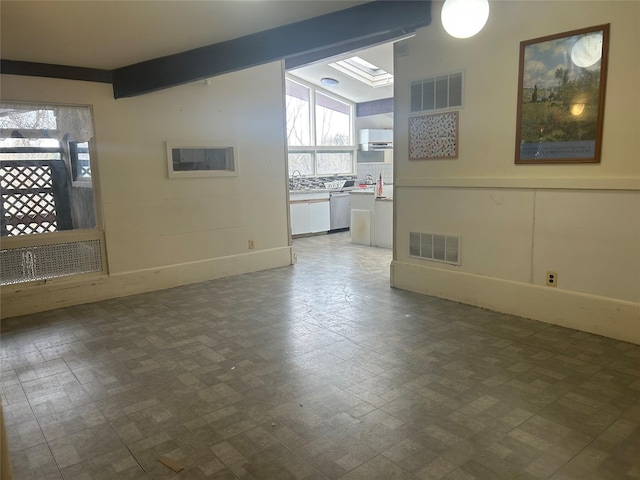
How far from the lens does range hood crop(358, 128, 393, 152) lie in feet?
31.9

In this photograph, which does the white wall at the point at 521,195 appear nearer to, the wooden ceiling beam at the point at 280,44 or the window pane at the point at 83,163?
the wooden ceiling beam at the point at 280,44

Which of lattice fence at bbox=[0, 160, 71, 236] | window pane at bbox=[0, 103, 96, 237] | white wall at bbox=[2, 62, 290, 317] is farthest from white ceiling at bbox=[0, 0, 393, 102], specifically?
lattice fence at bbox=[0, 160, 71, 236]

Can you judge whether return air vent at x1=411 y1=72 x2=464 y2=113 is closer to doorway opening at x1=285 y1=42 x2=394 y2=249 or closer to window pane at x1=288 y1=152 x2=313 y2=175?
doorway opening at x1=285 y1=42 x2=394 y2=249

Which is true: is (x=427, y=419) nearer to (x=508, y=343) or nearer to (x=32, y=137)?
(x=508, y=343)

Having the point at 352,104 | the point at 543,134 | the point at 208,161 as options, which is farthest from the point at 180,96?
the point at 352,104

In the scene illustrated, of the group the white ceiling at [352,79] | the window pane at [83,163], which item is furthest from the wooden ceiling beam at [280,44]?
the white ceiling at [352,79]

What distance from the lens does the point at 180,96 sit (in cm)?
505

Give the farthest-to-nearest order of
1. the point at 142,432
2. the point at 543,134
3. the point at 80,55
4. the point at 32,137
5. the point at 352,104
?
the point at 352,104 < the point at 32,137 < the point at 80,55 < the point at 543,134 < the point at 142,432

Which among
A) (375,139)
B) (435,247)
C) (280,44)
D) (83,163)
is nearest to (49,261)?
(83,163)

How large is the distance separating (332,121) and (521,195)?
6410mm

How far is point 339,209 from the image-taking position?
9094 mm

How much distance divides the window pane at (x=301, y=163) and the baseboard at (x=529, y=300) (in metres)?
4.71

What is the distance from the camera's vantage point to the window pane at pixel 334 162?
9555 mm

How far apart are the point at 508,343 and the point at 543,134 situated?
170 centimetres
